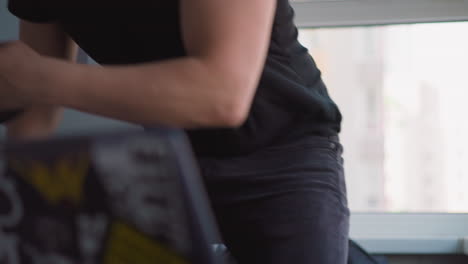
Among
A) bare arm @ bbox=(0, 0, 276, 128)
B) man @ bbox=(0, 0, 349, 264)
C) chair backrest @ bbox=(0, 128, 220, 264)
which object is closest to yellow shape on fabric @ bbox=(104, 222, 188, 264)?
chair backrest @ bbox=(0, 128, 220, 264)

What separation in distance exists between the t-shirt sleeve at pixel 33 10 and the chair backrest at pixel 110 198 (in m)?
0.59

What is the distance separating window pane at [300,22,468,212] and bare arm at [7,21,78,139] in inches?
42.2

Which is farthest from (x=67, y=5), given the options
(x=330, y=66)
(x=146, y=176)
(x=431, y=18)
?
(x=431, y=18)

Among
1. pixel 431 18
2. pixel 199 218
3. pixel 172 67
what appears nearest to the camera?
pixel 199 218

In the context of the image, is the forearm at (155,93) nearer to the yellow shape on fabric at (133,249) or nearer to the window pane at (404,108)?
the yellow shape on fabric at (133,249)

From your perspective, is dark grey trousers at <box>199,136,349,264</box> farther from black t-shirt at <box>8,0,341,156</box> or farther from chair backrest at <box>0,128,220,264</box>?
chair backrest at <box>0,128,220,264</box>

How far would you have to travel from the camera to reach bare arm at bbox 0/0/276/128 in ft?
1.84

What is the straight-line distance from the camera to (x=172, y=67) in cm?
58

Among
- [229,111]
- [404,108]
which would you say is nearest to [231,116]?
[229,111]

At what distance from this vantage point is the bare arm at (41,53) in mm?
870

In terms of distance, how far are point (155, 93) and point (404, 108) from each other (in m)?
1.49

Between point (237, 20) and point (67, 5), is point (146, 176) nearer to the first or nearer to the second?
point (237, 20)

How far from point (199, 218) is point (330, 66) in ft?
5.49

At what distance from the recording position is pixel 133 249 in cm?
34
